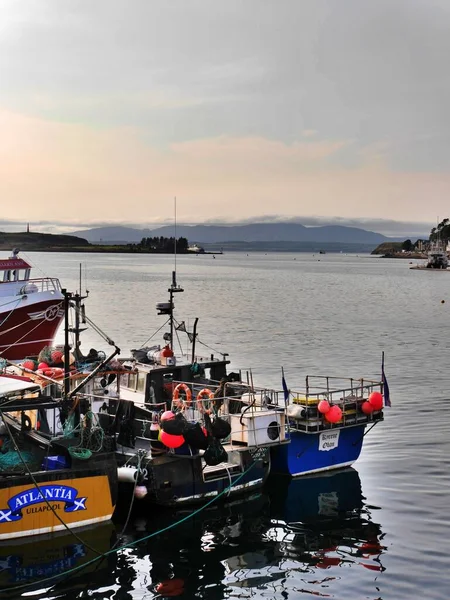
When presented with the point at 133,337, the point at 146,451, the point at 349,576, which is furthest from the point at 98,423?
the point at 133,337

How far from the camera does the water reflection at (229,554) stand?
1560 cm

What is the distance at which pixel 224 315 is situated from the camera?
79938mm

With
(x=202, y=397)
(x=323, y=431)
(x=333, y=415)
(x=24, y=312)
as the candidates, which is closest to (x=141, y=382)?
(x=202, y=397)

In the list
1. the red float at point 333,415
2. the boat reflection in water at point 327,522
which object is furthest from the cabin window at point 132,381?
the red float at point 333,415

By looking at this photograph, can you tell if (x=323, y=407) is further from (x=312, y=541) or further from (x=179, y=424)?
(x=179, y=424)

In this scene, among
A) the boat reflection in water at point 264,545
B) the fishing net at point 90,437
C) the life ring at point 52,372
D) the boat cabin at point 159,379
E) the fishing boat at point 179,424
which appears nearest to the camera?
the boat reflection in water at point 264,545

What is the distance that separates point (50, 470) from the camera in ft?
58.1

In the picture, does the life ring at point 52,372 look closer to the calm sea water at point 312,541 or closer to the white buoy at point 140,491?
the white buoy at point 140,491

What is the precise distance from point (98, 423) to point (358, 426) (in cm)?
881

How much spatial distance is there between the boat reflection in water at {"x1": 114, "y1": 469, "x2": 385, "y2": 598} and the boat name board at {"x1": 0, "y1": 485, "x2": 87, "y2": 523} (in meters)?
1.76

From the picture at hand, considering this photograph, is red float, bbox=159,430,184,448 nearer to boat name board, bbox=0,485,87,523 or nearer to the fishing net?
the fishing net

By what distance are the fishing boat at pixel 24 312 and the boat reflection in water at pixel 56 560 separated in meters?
31.4

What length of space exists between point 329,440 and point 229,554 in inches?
267

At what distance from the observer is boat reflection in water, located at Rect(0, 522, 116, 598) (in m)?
15.6
